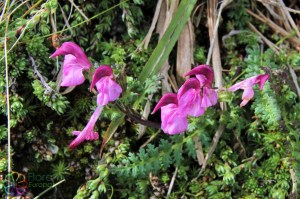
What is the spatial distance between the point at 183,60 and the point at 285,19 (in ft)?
1.65

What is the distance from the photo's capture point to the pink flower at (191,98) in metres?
1.50

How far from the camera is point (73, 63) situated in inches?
60.6

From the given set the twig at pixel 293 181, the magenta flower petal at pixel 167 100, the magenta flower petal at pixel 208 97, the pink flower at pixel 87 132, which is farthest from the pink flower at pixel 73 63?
the twig at pixel 293 181

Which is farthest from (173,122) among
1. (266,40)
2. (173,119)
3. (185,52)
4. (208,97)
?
(266,40)

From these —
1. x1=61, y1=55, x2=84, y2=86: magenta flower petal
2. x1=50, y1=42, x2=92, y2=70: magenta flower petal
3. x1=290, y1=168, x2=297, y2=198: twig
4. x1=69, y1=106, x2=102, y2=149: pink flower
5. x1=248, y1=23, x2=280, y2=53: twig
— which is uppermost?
x1=50, y1=42, x2=92, y2=70: magenta flower petal

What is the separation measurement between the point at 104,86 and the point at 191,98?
10.5 inches

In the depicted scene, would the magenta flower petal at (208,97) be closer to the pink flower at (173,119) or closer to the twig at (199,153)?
the pink flower at (173,119)

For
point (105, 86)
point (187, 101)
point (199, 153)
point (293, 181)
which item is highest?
point (105, 86)

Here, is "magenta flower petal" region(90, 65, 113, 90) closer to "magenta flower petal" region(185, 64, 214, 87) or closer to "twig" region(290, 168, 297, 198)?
"magenta flower petal" region(185, 64, 214, 87)

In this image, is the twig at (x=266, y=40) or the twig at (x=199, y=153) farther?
the twig at (x=266, y=40)

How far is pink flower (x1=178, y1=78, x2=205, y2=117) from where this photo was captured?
150 cm

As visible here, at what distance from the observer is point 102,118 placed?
1876 millimetres

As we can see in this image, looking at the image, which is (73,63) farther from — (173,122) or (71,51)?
(173,122)

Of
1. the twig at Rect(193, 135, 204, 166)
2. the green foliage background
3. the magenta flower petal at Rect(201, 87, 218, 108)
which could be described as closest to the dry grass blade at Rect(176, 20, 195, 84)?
the green foliage background
